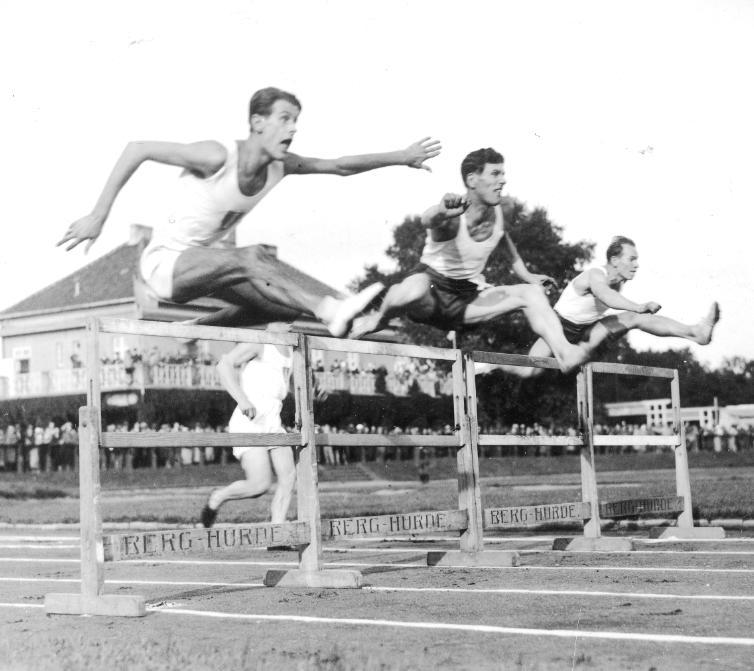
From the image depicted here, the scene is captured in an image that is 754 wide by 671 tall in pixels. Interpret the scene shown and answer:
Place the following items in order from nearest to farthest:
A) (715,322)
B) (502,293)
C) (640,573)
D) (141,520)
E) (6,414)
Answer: (640,573) → (502,293) → (715,322) → (141,520) → (6,414)

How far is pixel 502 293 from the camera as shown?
10.1 m

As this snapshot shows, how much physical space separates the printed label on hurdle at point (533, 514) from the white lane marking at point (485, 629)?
3800 mm

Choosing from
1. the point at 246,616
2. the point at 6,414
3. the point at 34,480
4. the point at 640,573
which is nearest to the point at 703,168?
the point at 640,573

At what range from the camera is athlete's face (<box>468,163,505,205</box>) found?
1019cm

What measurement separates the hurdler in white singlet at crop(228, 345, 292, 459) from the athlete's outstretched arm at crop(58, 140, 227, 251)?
2.72m

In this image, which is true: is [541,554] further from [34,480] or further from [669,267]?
[34,480]

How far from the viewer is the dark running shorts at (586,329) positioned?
11.8 meters

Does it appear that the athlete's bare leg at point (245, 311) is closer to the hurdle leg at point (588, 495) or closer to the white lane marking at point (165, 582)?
the white lane marking at point (165, 582)

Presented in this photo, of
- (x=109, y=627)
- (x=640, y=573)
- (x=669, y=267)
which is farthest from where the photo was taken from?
(x=669, y=267)

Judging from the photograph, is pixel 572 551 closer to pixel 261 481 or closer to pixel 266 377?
pixel 261 481

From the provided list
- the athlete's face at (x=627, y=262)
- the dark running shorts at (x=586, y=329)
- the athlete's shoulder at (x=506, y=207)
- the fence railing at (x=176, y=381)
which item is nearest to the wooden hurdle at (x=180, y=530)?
the athlete's shoulder at (x=506, y=207)

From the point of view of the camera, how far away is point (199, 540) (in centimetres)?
808

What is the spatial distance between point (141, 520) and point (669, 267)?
931cm

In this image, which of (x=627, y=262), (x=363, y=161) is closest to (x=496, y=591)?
(x=363, y=161)
